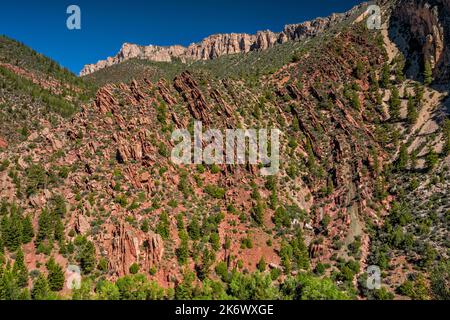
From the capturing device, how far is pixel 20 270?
45062 mm

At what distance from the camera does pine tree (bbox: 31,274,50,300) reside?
40.5 m

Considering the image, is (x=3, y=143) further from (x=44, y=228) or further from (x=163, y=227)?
(x=163, y=227)

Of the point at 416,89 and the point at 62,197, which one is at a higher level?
the point at 416,89

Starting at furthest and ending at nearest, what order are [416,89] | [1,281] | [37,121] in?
[37,121] → [416,89] → [1,281]

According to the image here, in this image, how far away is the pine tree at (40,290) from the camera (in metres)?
40.5

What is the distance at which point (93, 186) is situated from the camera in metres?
58.7

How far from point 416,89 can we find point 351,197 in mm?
35938

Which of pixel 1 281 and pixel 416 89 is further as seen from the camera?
pixel 416 89

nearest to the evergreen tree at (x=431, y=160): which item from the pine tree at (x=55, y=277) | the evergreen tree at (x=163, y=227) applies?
the evergreen tree at (x=163, y=227)

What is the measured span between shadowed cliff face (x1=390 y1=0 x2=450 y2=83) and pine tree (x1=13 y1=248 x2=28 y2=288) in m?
91.0

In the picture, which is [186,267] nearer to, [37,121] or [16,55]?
[37,121]

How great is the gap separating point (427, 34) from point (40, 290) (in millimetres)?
99631
